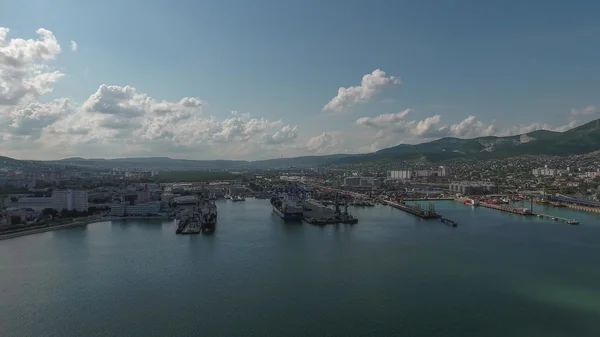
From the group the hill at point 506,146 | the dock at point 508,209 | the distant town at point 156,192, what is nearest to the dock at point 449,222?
the dock at point 508,209

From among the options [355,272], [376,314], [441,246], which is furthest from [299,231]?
[376,314]

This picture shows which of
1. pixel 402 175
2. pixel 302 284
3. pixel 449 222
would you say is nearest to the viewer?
pixel 302 284

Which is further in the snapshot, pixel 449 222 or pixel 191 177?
pixel 191 177

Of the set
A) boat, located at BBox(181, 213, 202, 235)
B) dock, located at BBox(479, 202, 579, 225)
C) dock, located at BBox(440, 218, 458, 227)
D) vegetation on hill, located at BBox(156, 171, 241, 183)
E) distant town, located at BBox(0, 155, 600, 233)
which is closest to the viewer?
boat, located at BBox(181, 213, 202, 235)

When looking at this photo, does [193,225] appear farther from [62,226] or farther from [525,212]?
[525,212]

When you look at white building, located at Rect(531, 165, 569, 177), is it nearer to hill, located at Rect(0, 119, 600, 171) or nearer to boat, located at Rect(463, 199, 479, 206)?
boat, located at Rect(463, 199, 479, 206)

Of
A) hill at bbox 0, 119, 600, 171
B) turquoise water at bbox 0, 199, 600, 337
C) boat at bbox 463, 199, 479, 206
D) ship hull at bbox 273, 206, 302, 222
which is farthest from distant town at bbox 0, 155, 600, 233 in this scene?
hill at bbox 0, 119, 600, 171

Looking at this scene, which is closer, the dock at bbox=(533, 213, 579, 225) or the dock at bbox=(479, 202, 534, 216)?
the dock at bbox=(533, 213, 579, 225)

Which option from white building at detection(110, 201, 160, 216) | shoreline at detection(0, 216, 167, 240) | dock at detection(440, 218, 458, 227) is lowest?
dock at detection(440, 218, 458, 227)

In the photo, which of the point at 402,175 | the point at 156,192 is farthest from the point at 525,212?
the point at 402,175
